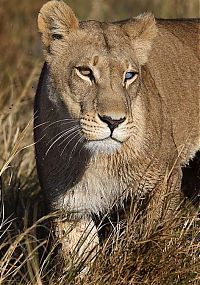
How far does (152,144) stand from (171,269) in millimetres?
664

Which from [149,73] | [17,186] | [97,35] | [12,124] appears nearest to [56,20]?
[97,35]

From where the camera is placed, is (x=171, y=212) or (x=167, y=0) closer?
(x=171, y=212)

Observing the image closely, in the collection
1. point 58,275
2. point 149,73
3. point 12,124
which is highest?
point 149,73

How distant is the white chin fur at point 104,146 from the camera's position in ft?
13.0

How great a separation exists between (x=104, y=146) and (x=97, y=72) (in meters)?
0.31

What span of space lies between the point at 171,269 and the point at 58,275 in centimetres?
47

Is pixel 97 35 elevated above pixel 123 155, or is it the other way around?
pixel 97 35

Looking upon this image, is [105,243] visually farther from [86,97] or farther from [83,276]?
[86,97]

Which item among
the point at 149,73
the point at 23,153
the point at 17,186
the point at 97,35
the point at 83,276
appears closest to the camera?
the point at 83,276

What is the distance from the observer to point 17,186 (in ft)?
18.0

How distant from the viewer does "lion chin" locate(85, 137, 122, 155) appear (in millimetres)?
3967

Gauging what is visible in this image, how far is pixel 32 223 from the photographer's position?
5.10 m

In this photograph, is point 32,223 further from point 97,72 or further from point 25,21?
point 25,21

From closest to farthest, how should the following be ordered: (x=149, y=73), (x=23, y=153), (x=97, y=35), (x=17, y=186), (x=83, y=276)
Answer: (x=83, y=276) < (x=97, y=35) < (x=149, y=73) < (x=17, y=186) < (x=23, y=153)
